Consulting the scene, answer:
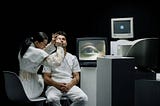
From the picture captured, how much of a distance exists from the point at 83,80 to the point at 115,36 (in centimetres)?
85

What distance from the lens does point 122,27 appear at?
4.75 meters

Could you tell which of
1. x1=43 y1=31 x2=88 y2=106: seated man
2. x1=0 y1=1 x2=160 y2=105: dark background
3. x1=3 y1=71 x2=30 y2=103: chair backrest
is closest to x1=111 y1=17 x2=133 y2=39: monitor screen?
x1=0 y1=1 x2=160 y2=105: dark background

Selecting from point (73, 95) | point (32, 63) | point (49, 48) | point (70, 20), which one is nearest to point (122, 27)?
point (70, 20)

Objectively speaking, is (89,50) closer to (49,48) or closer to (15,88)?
(49,48)

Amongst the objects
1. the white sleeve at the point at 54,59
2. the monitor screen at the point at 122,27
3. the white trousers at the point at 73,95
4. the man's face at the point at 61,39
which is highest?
the monitor screen at the point at 122,27

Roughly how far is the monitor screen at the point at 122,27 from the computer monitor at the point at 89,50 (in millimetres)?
352

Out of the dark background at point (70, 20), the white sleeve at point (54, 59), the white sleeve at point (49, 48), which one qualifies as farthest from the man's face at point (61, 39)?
the dark background at point (70, 20)

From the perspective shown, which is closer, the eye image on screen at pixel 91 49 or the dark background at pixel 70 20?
the eye image on screen at pixel 91 49

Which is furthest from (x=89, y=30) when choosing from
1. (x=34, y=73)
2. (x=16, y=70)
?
(x=34, y=73)

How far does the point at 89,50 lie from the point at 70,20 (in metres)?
0.87

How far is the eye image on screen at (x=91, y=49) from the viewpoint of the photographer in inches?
182

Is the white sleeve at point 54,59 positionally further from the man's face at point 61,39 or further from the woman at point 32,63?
the man's face at point 61,39

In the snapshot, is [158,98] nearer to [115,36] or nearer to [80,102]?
[80,102]

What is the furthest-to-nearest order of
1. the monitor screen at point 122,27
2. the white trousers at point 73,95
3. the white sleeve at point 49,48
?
the monitor screen at point 122,27, the white sleeve at point 49,48, the white trousers at point 73,95
